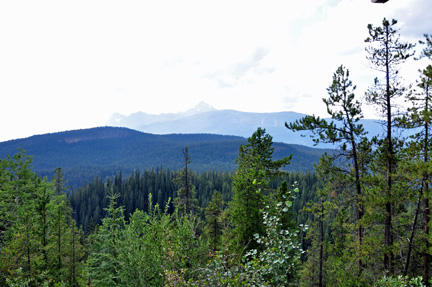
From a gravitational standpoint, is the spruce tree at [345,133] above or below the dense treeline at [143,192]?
above

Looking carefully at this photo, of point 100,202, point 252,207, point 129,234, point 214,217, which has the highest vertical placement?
point 129,234

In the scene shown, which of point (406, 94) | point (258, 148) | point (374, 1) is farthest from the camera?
point (258, 148)

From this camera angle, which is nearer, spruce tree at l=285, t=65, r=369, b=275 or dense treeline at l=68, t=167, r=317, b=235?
spruce tree at l=285, t=65, r=369, b=275

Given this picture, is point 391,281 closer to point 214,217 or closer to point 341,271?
point 341,271

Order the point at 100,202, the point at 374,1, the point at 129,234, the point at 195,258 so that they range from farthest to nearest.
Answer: the point at 100,202 → the point at 129,234 → the point at 195,258 → the point at 374,1

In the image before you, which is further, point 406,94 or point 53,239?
point 53,239

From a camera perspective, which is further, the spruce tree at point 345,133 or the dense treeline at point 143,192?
the dense treeline at point 143,192

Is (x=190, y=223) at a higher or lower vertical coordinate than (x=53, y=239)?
higher

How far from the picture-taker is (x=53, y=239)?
56.1ft

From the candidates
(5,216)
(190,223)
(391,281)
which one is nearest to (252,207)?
(190,223)

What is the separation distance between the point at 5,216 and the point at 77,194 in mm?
110124

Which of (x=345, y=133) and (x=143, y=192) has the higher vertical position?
(x=345, y=133)

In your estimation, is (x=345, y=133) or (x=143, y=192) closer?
(x=345, y=133)

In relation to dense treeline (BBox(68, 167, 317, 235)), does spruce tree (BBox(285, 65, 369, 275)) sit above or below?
above
